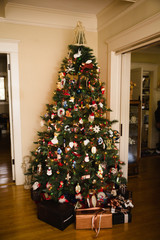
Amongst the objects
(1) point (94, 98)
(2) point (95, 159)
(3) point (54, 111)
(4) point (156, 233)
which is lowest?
(4) point (156, 233)

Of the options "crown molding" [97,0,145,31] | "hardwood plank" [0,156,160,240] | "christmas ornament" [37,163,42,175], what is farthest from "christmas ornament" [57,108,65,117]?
"crown molding" [97,0,145,31]

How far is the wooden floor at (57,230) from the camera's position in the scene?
2139 mm

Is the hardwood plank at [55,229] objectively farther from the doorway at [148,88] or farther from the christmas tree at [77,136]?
the doorway at [148,88]

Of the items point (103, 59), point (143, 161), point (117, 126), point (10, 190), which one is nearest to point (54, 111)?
point (117, 126)

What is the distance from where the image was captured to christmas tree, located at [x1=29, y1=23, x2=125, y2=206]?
2475mm

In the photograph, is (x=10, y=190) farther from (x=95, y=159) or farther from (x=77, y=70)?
(x=77, y=70)

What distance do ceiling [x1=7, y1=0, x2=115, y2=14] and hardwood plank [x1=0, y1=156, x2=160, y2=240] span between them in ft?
9.18

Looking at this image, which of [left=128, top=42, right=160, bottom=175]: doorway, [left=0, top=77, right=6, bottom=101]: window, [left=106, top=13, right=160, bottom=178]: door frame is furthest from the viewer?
[left=0, top=77, right=6, bottom=101]: window

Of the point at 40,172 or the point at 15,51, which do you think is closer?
the point at 40,172

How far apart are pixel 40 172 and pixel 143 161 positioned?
Answer: 2.81 meters

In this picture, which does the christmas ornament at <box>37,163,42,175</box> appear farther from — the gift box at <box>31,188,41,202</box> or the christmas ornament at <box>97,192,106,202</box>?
the christmas ornament at <box>97,192,106,202</box>

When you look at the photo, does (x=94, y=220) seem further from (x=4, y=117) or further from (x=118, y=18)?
Result: (x=4, y=117)

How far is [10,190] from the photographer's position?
125 inches

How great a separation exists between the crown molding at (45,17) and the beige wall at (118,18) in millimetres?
199
